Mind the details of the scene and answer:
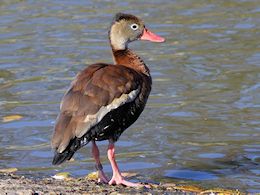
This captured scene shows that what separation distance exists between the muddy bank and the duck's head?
1.52m

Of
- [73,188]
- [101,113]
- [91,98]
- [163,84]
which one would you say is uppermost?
[91,98]

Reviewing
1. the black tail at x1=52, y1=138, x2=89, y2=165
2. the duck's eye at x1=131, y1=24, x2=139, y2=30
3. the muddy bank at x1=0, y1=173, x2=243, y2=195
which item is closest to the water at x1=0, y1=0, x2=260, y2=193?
the muddy bank at x1=0, y1=173, x2=243, y2=195

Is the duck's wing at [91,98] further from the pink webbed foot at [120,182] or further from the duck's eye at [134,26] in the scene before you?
the duck's eye at [134,26]

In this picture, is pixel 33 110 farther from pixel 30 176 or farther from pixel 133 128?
pixel 30 176

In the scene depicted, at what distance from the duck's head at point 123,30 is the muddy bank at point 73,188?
59.9 inches

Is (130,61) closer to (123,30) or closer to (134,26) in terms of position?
(123,30)

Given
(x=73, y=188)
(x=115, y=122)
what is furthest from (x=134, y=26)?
(x=73, y=188)

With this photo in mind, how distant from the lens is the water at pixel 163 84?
32.5ft

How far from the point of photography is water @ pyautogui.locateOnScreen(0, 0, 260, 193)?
9.91 metres

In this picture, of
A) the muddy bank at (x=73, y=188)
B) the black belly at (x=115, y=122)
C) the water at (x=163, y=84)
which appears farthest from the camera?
the water at (x=163, y=84)

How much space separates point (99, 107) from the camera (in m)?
7.84

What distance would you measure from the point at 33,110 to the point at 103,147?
1829 millimetres

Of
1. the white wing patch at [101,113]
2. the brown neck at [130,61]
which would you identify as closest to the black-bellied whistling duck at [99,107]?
the white wing patch at [101,113]

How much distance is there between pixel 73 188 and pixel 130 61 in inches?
71.9
